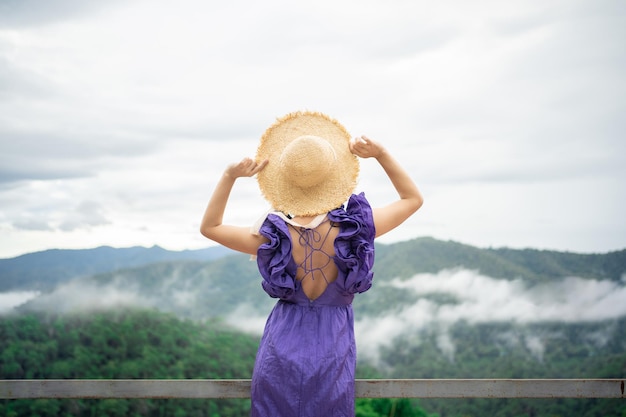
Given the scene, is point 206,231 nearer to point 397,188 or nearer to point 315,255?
point 315,255

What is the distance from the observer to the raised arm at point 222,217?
6.84 ft

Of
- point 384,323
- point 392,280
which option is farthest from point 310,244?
point 392,280

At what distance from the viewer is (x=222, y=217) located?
2.11 m

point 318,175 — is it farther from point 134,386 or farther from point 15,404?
point 15,404

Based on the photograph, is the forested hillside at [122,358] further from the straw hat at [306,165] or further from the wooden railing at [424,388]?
the straw hat at [306,165]

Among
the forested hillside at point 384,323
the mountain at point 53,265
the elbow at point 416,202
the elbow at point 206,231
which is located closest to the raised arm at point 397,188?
the elbow at point 416,202

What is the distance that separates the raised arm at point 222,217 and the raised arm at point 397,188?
0.46 metres

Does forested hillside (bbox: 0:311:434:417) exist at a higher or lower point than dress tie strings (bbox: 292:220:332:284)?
lower

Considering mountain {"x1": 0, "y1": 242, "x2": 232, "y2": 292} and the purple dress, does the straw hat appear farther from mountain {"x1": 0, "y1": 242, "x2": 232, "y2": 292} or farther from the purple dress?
mountain {"x1": 0, "y1": 242, "x2": 232, "y2": 292}

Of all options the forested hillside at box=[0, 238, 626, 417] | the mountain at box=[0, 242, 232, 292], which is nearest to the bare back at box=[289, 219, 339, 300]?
the forested hillside at box=[0, 238, 626, 417]

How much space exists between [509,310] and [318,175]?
2141 cm

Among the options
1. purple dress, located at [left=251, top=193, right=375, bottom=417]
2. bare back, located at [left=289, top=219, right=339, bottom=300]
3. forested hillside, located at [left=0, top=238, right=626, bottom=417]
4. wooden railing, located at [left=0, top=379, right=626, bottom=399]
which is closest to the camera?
purple dress, located at [left=251, top=193, right=375, bottom=417]

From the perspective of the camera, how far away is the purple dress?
77.3 inches

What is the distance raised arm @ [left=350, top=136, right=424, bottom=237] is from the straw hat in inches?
3.0
